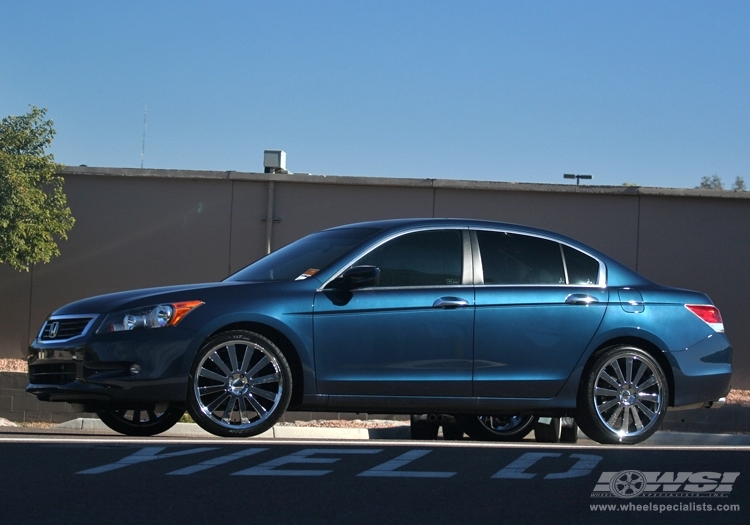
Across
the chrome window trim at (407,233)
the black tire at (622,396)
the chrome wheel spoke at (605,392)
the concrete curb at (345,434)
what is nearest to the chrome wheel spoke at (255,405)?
the chrome window trim at (407,233)

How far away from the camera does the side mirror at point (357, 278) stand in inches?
294

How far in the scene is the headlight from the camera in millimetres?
7219

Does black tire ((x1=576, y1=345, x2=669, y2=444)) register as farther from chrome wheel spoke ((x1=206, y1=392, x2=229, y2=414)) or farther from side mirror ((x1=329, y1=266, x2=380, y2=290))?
chrome wheel spoke ((x1=206, y1=392, x2=229, y2=414))

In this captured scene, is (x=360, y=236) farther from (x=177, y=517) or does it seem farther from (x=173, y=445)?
(x=177, y=517)

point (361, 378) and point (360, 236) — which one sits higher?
point (360, 236)

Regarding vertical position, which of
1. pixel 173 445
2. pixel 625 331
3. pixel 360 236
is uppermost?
pixel 360 236

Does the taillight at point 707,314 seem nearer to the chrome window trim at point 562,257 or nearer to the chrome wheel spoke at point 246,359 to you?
the chrome window trim at point 562,257

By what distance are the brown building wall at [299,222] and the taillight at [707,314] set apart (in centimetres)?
1234

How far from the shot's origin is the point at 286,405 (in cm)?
735

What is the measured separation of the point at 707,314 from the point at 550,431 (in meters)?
1.99

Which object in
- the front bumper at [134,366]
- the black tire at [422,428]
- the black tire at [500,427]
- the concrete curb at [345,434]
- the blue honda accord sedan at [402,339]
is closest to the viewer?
the front bumper at [134,366]

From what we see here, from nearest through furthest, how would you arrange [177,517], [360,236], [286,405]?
[177,517] < [286,405] < [360,236]

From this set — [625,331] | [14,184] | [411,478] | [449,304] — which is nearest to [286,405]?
[449,304]

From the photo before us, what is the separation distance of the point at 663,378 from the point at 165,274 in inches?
569
